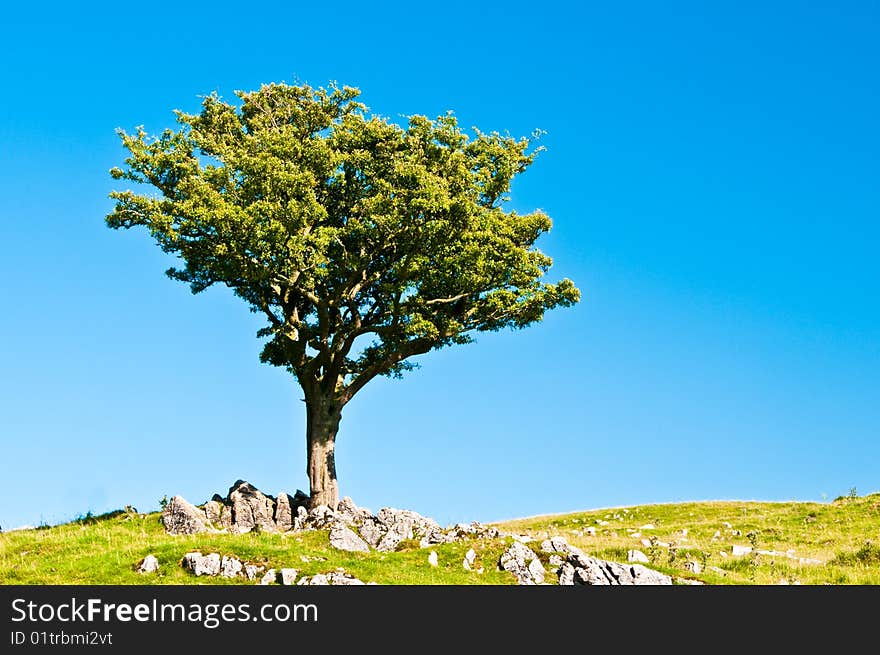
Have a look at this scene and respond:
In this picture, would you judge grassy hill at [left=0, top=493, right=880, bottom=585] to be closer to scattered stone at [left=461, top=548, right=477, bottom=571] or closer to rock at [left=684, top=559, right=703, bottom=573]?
rock at [left=684, top=559, right=703, bottom=573]

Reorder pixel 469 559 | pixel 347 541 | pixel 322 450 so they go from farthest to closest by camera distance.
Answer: pixel 322 450, pixel 347 541, pixel 469 559

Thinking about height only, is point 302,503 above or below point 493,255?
below

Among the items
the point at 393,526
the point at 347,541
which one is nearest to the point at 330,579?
the point at 347,541

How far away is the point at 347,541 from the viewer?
107 ft

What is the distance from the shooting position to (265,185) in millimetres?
35406

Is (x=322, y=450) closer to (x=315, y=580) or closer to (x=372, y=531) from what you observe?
(x=372, y=531)

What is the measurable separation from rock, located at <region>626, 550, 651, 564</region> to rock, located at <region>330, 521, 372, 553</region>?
1050 cm

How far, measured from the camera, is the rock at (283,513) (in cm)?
3603


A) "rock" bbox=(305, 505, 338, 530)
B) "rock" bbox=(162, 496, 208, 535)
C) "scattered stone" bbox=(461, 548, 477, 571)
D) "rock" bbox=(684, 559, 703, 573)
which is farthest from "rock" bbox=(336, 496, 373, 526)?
"rock" bbox=(684, 559, 703, 573)

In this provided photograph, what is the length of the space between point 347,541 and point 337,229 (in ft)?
44.0

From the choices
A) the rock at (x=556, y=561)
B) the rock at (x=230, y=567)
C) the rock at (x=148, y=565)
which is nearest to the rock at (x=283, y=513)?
the rock at (x=230, y=567)
